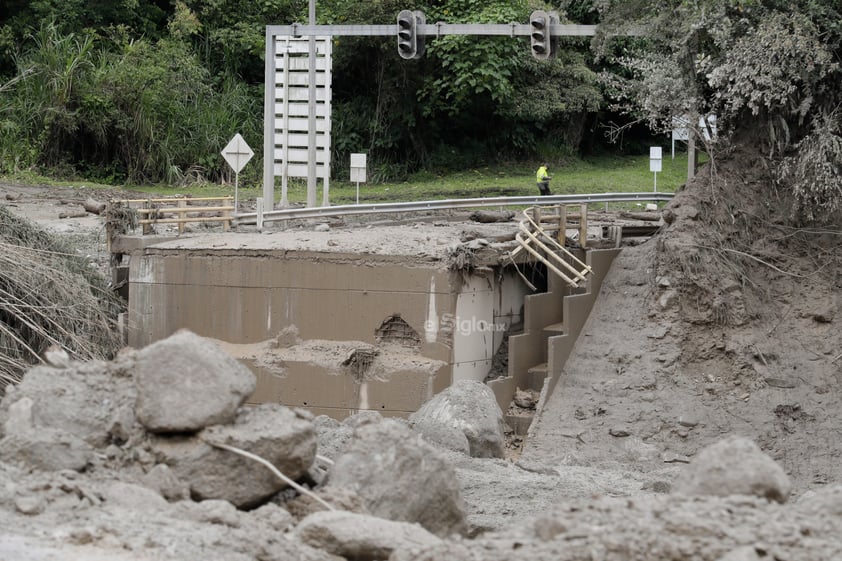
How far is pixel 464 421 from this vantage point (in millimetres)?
16297

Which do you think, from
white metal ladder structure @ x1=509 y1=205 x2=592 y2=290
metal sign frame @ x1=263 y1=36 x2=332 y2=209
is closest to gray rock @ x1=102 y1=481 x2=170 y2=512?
white metal ladder structure @ x1=509 y1=205 x2=592 y2=290

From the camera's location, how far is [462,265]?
773 inches

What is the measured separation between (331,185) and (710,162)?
15386 mm

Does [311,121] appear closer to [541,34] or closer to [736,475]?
[541,34]

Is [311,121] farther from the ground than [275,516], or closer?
farther from the ground

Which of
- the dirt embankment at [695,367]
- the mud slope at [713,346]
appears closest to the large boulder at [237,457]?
the dirt embankment at [695,367]

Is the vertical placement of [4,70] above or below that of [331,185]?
above

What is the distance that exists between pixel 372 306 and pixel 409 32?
19.4 feet

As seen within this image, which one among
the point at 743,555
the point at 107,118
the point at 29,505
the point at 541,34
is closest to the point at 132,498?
the point at 29,505

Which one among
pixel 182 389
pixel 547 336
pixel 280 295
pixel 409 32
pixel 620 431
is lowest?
pixel 620 431

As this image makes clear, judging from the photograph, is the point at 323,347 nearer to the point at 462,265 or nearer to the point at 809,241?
the point at 462,265

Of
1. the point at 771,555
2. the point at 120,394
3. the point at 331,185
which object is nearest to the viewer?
the point at 771,555

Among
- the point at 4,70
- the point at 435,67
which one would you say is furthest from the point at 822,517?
the point at 4,70

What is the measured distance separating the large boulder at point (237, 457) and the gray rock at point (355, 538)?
0.72m
